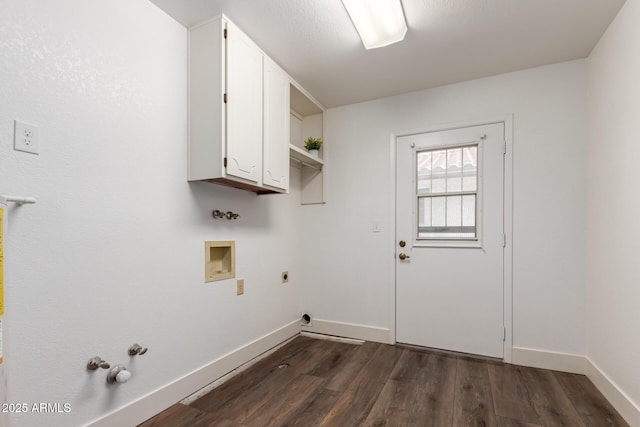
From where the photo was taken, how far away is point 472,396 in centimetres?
200

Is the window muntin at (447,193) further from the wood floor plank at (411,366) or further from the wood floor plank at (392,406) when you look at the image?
the wood floor plank at (392,406)

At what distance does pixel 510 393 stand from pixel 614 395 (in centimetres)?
56

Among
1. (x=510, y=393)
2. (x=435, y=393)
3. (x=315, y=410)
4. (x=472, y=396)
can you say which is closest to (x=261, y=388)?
(x=315, y=410)

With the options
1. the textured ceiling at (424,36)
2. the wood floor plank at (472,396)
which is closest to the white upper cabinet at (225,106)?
the textured ceiling at (424,36)

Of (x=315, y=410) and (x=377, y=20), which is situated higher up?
(x=377, y=20)

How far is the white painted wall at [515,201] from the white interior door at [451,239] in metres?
0.12

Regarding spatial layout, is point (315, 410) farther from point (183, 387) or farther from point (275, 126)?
point (275, 126)

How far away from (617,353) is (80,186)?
3125 millimetres

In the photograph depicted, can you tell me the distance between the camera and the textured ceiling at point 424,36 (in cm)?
184

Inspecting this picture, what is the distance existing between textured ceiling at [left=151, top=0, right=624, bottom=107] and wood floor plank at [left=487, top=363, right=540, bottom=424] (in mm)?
2410

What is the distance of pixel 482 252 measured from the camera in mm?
2625

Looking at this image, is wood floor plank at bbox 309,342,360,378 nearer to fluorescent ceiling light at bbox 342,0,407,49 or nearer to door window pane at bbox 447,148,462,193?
door window pane at bbox 447,148,462,193

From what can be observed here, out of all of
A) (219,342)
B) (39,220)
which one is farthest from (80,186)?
(219,342)

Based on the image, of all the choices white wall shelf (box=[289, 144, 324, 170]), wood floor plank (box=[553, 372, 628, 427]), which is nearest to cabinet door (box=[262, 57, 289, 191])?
white wall shelf (box=[289, 144, 324, 170])
